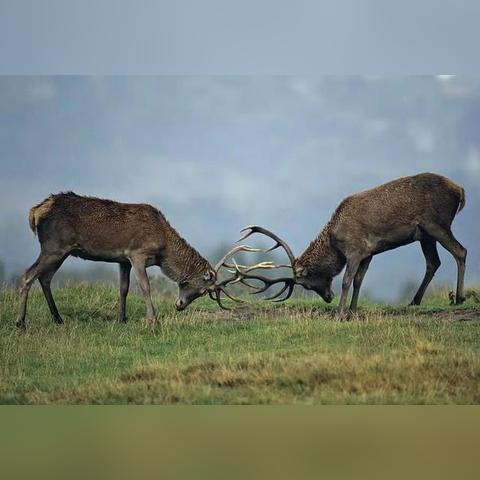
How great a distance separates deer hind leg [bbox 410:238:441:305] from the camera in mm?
7644

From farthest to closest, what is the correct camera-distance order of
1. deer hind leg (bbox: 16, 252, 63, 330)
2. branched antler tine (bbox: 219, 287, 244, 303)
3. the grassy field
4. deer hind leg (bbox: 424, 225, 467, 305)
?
branched antler tine (bbox: 219, 287, 244, 303) < deer hind leg (bbox: 424, 225, 467, 305) < deer hind leg (bbox: 16, 252, 63, 330) < the grassy field

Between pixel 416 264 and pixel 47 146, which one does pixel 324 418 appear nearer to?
pixel 416 264

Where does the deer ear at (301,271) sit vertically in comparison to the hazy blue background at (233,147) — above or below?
below

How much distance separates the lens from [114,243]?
766cm

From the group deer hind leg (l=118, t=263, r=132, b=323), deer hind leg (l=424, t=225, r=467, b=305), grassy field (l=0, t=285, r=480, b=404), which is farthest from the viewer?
deer hind leg (l=118, t=263, r=132, b=323)

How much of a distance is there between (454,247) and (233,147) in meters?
2.00

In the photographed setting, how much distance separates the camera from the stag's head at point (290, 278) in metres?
7.66

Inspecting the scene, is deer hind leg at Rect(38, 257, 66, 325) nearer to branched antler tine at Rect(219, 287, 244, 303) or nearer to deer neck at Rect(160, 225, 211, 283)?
deer neck at Rect(160, 225, 211, 283)

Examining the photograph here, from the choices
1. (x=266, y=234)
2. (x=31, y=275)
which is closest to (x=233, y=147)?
(x=266, y=234)

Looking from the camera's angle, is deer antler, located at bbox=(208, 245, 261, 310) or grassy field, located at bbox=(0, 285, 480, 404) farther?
deer antler, located at bbox=(208, 245, 261, 310)

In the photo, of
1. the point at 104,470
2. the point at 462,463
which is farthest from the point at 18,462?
the point at 462,463

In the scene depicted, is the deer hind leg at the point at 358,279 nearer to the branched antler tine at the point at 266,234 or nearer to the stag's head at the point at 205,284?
the branched antler tine at the point at 266,234

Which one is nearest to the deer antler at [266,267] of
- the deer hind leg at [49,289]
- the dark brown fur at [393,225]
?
the dark brown fur at [393,225]

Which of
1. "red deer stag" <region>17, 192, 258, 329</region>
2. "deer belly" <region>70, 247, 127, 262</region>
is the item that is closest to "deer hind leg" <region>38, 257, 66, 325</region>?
"red deer stag" <region>17, 192, 258, 329</region>
